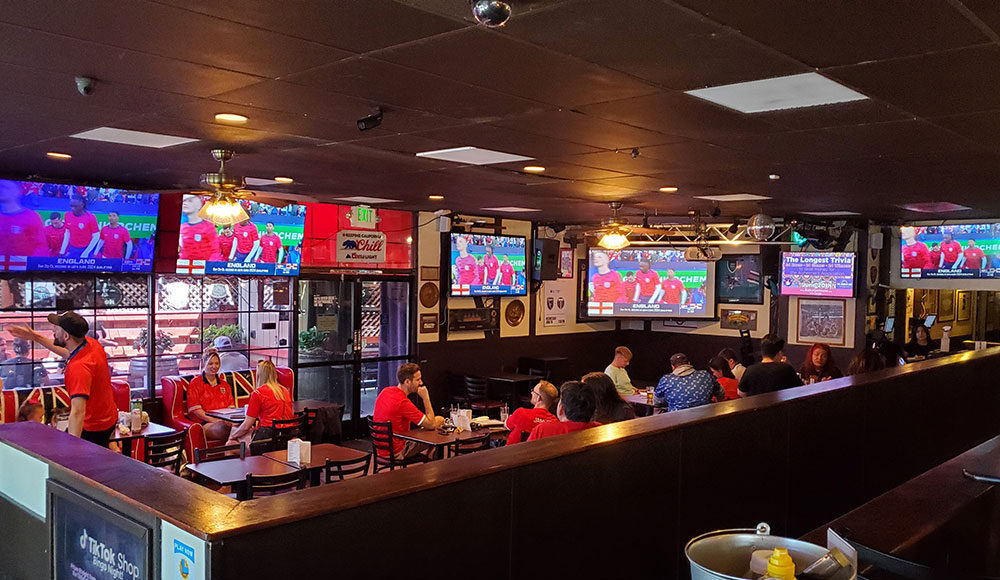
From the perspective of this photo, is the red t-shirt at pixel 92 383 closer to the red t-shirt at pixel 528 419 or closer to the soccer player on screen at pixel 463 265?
the red t-shirt at pixel 528 419

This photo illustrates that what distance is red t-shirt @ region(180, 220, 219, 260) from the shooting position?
27.2 ft

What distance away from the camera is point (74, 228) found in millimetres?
7465

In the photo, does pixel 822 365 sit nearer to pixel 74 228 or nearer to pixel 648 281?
pixel 648 281

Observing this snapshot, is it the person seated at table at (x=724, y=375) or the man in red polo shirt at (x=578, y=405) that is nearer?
the man in red polo shirt at (x=578, y=405)

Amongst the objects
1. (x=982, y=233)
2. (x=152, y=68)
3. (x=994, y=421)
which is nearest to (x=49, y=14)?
(x=152, y=68)

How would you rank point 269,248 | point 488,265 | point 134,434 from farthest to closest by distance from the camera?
1. point 488,265
2. point 269,248
3. point 134,434

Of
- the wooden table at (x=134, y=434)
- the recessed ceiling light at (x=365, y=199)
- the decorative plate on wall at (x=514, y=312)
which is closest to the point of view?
the wooden table at (x=134, y=434)

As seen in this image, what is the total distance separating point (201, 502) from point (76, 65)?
213cm

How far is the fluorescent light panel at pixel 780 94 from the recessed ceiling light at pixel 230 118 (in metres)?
2.41

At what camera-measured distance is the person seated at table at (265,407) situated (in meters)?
6.85

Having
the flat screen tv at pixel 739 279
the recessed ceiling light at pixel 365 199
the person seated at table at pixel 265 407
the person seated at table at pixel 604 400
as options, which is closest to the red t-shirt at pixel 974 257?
the flat screen tv at pixel 739 279

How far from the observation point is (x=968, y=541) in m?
3.29

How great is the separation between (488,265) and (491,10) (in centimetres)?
895

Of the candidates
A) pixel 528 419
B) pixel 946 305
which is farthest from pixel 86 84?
pixel 946 305
